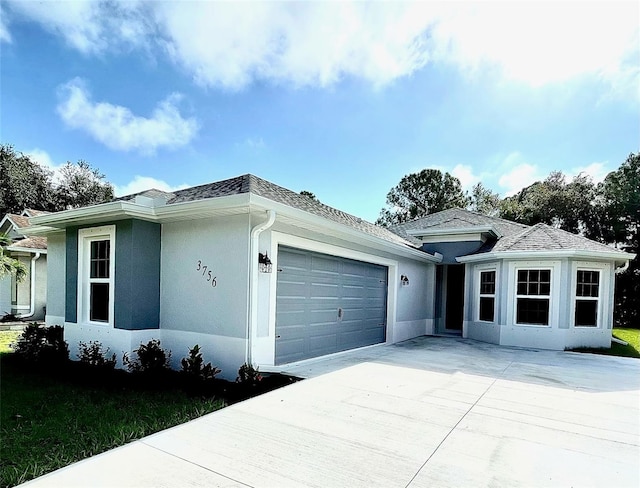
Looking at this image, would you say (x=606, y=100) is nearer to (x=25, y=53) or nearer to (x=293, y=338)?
(x=293, y=338)

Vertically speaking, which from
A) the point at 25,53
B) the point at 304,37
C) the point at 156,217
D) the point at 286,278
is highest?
the point at 304,37

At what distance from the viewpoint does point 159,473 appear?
3.05 metres

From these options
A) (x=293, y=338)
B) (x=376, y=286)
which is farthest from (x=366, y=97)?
(x=293, y=338)

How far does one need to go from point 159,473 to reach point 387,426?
247cm

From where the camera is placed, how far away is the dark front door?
46.8ft

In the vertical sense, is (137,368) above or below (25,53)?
below

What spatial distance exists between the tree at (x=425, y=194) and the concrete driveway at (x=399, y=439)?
92.2 feet

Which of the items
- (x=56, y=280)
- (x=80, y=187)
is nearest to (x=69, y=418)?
(x=56, y=280)

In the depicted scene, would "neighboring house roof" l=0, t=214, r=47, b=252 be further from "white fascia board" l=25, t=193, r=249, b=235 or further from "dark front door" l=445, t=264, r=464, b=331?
"dark front door" l=445, t=264, r=464, b=331

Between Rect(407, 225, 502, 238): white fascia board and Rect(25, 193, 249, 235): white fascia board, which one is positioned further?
Rect(407, 225, 502, 238): white fascia board

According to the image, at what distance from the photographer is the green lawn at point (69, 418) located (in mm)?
3535

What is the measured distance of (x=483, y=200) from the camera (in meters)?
34.3

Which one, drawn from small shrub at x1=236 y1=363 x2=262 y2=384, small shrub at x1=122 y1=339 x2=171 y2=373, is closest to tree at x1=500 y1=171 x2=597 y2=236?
small shrub at x1=236 y1=363 x2=262 y2=384

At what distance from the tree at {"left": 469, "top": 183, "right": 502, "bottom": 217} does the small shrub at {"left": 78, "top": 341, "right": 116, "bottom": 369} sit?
32.7 m
